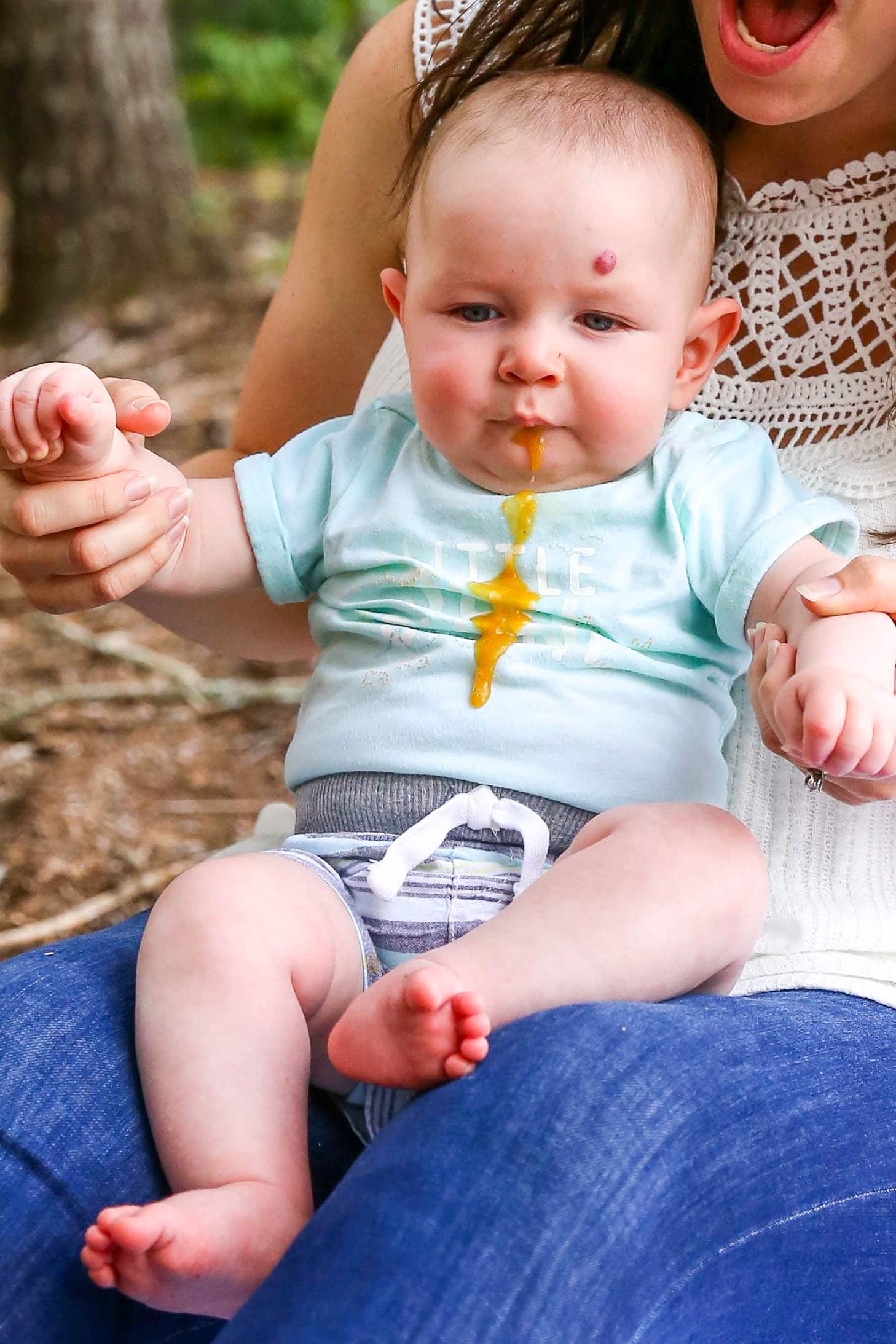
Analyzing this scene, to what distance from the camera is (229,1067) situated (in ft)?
3.26

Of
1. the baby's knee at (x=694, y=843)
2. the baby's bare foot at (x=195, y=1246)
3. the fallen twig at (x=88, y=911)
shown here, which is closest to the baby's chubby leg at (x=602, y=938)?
the baby's knee at (x=694, y=843)

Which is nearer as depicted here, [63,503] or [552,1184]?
[552,1184]

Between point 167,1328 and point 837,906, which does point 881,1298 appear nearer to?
point 837,906

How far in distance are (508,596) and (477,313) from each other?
0.23 metres

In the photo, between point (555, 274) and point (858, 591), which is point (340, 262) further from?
point (858, 591)

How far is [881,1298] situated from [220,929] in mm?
527

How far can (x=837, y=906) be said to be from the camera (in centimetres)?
124

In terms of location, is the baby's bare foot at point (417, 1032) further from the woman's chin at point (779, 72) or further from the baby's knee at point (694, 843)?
the woman's chin at point (779, 72)

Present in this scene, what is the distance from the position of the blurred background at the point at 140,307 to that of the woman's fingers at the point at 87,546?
3.19 feet

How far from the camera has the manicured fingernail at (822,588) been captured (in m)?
1.04

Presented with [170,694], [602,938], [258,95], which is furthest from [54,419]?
[258,95]

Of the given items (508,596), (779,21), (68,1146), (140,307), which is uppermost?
(779,21)

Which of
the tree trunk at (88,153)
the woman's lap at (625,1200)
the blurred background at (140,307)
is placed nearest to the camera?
the woman's lap at (625,1200)

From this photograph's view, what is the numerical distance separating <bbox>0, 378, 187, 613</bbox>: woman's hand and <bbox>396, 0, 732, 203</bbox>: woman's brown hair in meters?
0.39
